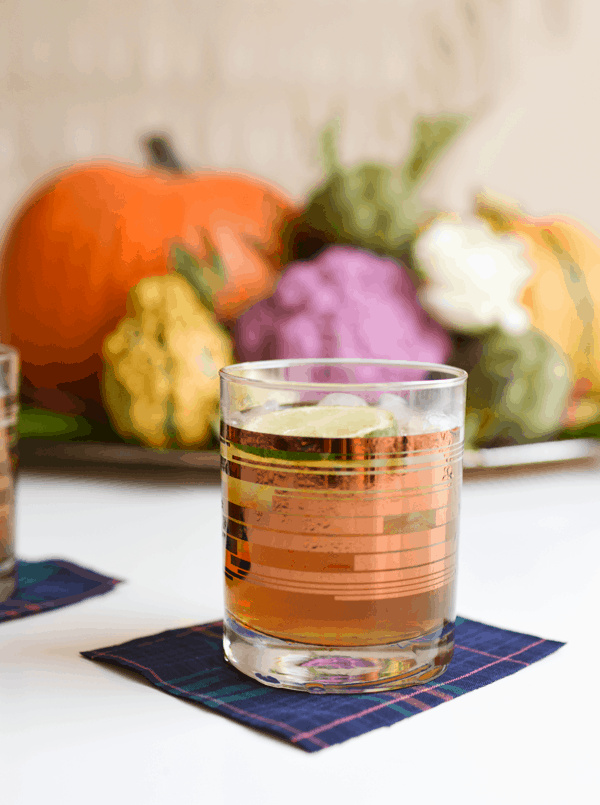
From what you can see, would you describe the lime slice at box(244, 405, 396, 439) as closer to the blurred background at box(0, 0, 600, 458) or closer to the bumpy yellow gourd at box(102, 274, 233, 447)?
the bumpy yellow gourd at box(102, 274, 233, 447)

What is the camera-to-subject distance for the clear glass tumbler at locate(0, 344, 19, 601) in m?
0.46

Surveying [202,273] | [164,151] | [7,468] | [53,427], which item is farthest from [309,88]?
[7,468]

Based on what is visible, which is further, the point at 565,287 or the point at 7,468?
the point at 565,287

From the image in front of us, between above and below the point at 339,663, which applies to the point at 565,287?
above

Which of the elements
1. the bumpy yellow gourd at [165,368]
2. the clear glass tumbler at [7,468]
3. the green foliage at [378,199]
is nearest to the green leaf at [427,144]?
the green foliage at [378,199]

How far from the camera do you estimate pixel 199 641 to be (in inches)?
15.5

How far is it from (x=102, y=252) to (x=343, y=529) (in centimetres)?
65

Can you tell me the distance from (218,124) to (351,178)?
1.98ft

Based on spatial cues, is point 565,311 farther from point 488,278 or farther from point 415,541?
point 415,541

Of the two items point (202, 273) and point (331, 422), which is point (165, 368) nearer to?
point (202, 273)

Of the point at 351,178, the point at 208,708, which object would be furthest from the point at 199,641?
the point at 351,178

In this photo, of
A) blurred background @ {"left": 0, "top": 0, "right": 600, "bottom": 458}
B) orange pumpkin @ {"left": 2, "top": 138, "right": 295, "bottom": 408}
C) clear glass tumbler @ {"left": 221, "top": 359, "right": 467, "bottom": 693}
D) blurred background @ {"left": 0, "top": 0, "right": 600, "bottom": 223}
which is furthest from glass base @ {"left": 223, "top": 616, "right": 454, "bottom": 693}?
blurred background @ {"left": 0, "top": 0, "right": 600, "bottom": 223}

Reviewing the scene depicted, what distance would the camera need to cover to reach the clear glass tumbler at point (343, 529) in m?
0.32

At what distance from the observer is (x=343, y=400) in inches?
12.8
